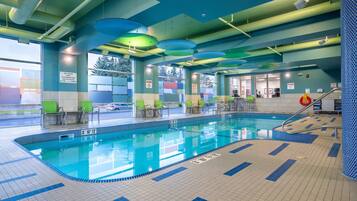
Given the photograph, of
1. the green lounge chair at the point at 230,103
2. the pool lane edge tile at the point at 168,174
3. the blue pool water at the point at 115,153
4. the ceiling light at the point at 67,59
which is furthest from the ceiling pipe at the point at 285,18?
the green lounge chair at the point at 230,103

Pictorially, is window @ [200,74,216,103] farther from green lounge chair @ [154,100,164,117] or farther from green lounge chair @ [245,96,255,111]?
green lounge chair @ [154,100,164,117]

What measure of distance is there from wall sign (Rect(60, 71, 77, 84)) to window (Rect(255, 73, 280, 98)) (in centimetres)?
1234

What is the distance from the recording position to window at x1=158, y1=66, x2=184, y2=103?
11526mm

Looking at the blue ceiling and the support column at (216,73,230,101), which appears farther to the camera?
the support column at (216,73,230,101)

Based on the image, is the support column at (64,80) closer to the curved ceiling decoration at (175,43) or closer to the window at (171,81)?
the curved ceiling decoration at (175,43)

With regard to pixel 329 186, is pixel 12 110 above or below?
above

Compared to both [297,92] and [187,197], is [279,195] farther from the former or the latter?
[297,92]

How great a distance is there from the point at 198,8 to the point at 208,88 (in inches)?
473

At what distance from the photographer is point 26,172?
2.50 meters

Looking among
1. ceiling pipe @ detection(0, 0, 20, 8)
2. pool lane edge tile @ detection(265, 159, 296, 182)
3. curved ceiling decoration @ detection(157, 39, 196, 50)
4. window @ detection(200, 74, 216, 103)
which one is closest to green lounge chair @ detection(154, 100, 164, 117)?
window @ detection(200, 74, 216, 103)

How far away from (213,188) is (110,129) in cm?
519

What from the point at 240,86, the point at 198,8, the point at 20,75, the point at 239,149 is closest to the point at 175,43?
the point at 198,8

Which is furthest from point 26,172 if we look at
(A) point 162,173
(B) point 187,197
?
(B) point 187,197

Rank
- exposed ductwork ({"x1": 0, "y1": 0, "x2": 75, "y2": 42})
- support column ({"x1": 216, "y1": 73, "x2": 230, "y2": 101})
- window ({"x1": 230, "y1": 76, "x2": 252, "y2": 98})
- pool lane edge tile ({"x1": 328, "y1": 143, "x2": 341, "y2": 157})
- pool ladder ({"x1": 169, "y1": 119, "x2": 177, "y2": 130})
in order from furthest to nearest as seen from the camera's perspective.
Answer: window ({"x1": 230, "y1": 76, "x2": 252, "y2": 98})
support column ({"x1": 216, "y1": 73, "x2": 230, "y2": 101})
pool ladder ({"x1": 169, "y1": 119, "x2": 177, "y2": 130})
exposed ductwork ({"x1": 0, "y1": 0, "x2": 75, "y2": 42})
pool lane edge tile ({"x1": 328, "y1": 143, "x2": 341, "y2": 157})
